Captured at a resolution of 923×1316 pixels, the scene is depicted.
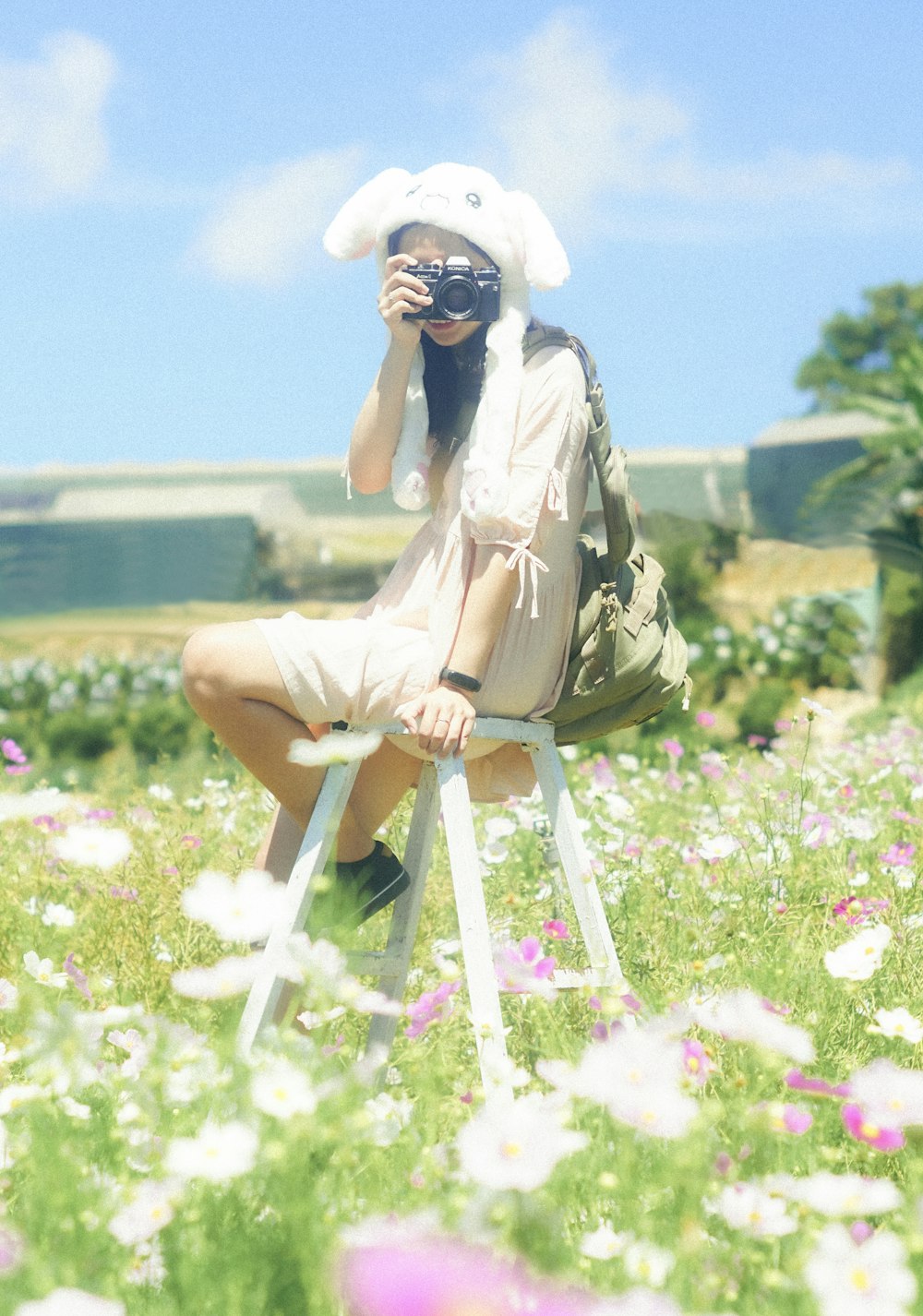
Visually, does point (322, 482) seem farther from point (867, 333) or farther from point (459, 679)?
point (867, 333)

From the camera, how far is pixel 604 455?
2.27 metres

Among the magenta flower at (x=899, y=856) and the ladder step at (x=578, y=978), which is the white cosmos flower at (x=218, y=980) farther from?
the magenta flower at (x=899, y=856)

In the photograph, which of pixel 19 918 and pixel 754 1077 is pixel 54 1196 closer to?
pixel 754 1077

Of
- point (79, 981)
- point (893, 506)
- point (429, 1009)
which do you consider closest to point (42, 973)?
point (79, 981)

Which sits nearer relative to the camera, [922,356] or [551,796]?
[551,796]

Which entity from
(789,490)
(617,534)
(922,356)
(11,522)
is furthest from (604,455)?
(922,356)

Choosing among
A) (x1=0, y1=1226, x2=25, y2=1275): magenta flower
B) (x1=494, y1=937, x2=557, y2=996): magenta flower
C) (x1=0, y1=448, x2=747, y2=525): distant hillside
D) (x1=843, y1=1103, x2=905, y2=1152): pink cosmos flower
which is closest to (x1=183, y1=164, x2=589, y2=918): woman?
(x1=494, y1=937, x2=557, y2=996): magenta flower

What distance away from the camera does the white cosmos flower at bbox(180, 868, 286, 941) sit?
151 cm

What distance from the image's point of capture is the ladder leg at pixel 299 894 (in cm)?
214

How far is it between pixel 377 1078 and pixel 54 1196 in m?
0.99

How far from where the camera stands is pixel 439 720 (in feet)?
7.06

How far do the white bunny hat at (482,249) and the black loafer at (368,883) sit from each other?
0.60 metres

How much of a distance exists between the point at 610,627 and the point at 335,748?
54cm

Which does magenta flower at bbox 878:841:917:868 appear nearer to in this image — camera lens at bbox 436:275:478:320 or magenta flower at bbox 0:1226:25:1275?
camera lens at bbox 436:275:478:320
